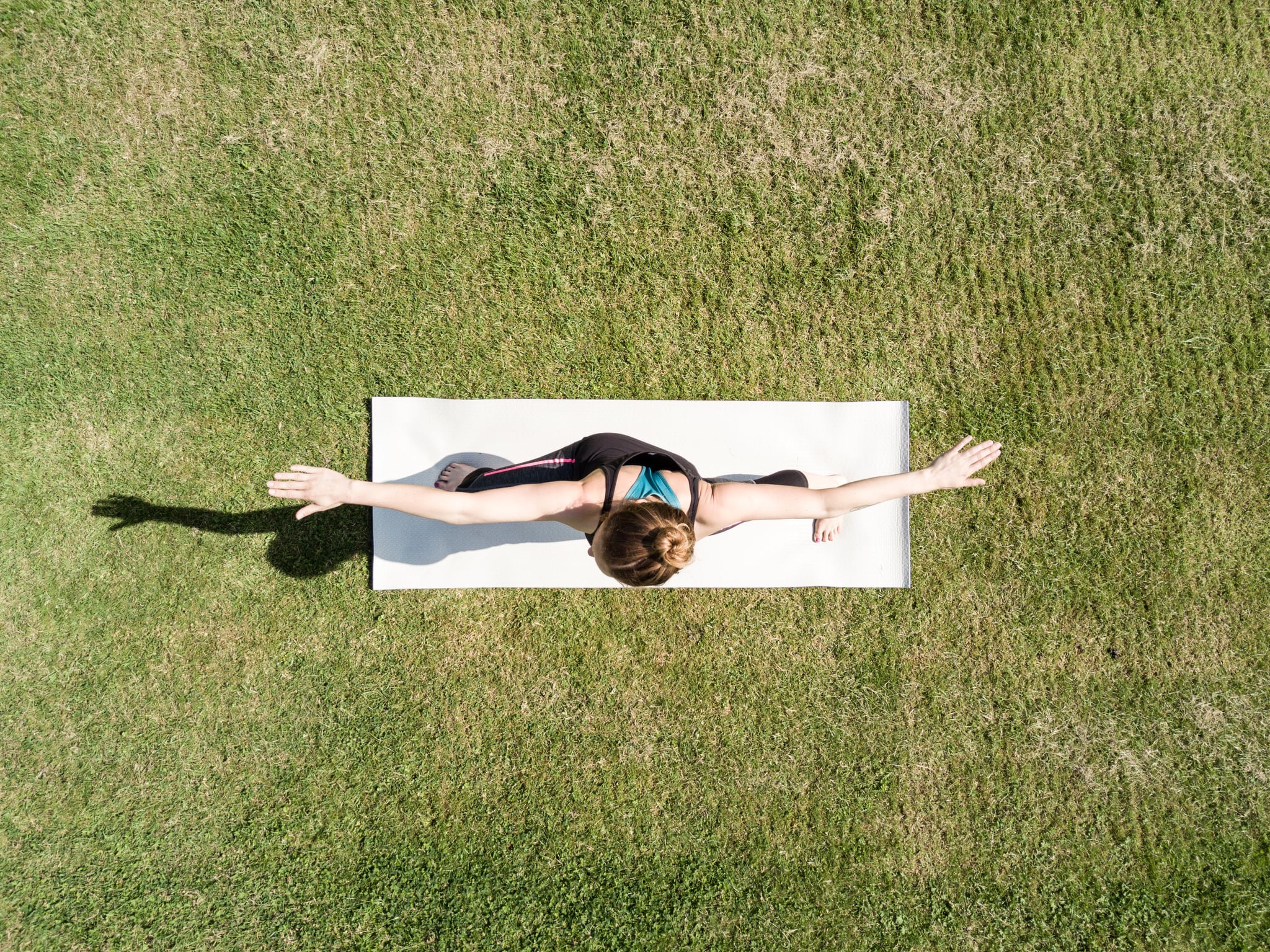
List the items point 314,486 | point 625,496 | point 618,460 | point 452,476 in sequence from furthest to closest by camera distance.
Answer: point 452,476 < point 618,460 < point 625,496 < point 314,486

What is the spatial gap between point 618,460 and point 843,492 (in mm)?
872

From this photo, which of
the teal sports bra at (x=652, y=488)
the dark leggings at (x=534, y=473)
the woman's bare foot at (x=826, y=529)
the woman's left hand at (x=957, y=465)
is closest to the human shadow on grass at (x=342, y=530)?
the dark leggings at (x=534, y=473)

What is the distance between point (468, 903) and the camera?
10.1 ft

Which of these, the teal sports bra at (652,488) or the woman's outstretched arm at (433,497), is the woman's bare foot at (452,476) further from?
the teal sports bra at (652,488)

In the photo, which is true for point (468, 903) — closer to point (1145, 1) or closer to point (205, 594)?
point (205, 594)

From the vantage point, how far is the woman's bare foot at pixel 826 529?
3.22 m

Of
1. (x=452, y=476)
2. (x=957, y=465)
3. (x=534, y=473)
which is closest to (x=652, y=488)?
(x=534, y=473)

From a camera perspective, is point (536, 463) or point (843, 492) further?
point (536, 463)

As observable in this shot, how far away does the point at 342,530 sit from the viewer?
322 cm

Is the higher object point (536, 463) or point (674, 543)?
point (536, 463)

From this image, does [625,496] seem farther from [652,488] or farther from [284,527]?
[284,527]

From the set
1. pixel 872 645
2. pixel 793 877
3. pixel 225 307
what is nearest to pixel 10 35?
pixel 225 307

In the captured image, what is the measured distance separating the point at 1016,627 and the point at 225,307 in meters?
4.16

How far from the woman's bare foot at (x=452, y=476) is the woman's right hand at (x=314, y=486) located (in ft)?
2.90
